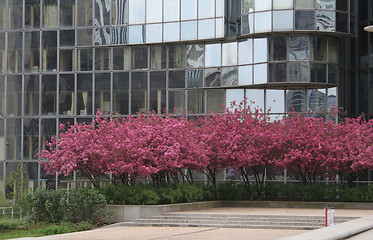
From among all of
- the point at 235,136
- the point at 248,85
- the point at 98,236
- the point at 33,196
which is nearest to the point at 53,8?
the point at 248,85

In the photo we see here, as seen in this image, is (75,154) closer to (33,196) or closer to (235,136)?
(33,196)

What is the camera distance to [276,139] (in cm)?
3944

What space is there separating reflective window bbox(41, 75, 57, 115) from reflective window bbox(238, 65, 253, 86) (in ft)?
42.4

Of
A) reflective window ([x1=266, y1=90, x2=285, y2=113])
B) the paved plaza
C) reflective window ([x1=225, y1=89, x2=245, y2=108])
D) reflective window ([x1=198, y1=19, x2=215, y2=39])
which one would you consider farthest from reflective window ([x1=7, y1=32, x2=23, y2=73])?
the paved plaza

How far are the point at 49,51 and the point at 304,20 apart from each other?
17.7 m

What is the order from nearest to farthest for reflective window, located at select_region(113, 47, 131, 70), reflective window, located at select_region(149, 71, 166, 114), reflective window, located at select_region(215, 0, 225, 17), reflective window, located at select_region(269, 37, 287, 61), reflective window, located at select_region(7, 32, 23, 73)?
reflective window, located at select_region(269, 37, 287, 61) < reflective window, located at select_region(215, 0, 225, 17) < reflective window, located at select_region(149, 71, 166, 114) < reflective window, located at select_region(113, 47, 131, 70) < reflective window, located at select_region(7, 32, 23, 73)

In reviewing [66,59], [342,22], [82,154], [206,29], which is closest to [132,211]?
[82,154]

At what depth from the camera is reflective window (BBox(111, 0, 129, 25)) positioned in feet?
161

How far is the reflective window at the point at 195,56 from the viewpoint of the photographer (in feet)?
156

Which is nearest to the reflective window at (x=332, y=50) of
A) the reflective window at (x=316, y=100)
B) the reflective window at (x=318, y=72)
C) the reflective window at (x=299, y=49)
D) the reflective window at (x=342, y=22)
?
the reflective window at (x=318, y=72)

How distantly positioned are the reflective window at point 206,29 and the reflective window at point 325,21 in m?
6.81

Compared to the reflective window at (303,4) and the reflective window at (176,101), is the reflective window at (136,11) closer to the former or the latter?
the reflective window at (176,101)

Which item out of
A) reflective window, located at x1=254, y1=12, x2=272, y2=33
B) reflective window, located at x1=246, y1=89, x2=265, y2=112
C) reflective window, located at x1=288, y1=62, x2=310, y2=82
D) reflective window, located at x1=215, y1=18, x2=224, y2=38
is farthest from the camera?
reflective window, located at x1=215, y1=18, x2=224, y2=38

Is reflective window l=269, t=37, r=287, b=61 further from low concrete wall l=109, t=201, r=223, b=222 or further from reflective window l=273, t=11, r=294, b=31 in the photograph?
low concrete wall l=109, t=201, r=223, b=222
